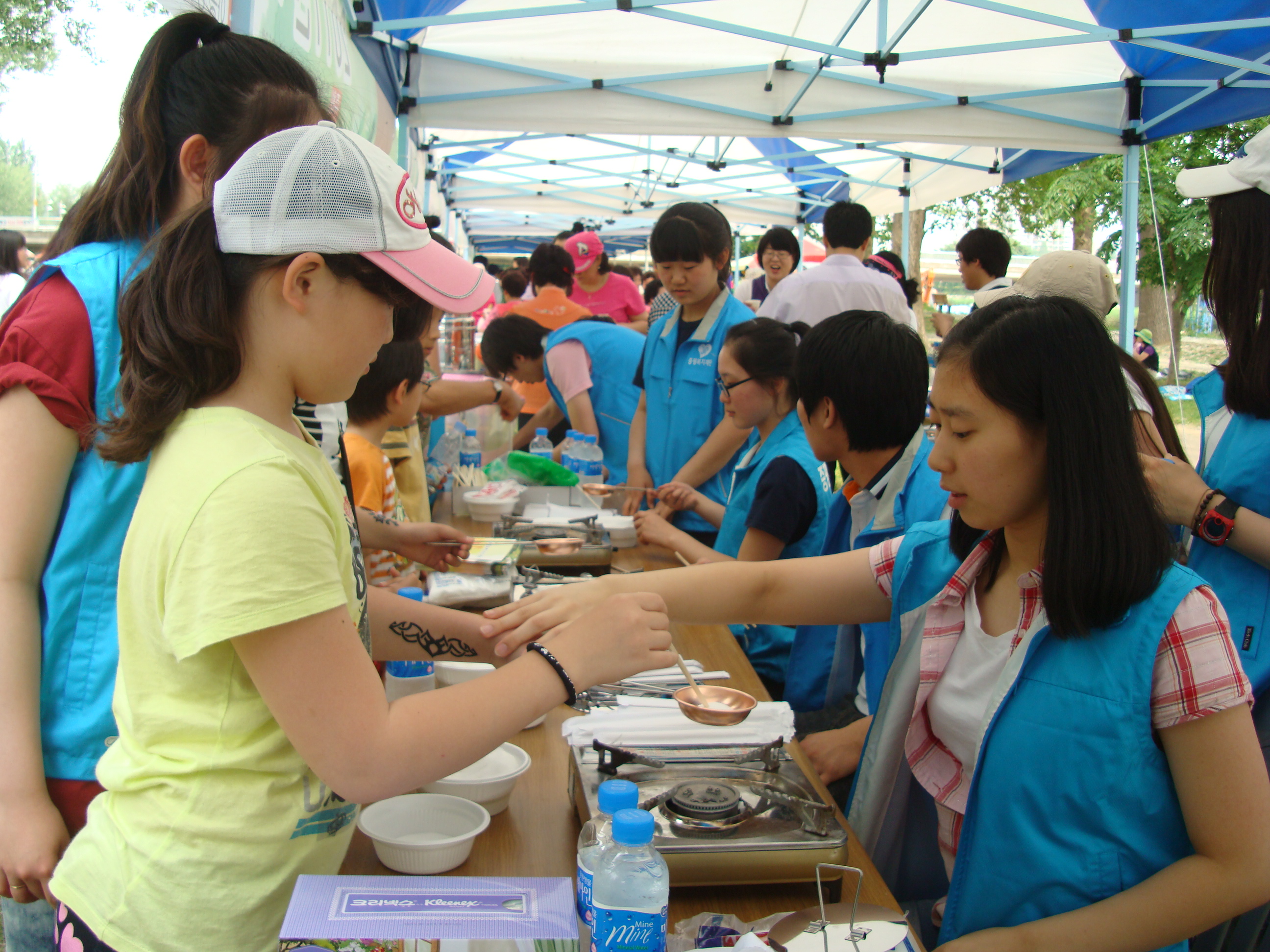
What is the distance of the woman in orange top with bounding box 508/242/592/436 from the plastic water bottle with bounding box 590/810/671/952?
4.48m

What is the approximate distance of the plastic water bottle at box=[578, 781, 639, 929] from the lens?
0.97m

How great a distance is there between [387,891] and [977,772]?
2.85 ft

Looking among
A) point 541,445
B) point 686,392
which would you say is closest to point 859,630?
point 686,392

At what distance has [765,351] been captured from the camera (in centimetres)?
316

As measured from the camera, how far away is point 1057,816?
1.25 metres

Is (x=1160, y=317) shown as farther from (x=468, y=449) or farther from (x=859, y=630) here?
(x=859, y=630)

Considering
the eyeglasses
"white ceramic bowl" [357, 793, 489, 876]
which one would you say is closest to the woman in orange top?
the eyeglasses

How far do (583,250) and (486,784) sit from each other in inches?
229

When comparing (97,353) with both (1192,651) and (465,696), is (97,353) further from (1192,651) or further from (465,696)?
(1192,651)

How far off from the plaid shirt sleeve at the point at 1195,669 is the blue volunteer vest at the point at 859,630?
0.68 m

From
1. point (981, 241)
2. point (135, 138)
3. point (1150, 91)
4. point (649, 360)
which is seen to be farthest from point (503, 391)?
point (1150, 91)

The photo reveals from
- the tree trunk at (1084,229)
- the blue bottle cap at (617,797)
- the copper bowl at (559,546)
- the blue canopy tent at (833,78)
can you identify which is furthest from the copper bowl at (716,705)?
the tree trunk at (1084,229)

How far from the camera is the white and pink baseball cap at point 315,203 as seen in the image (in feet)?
3.21

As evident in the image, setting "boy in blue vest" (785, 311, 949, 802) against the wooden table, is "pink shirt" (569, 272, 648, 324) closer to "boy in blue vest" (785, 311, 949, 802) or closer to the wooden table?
"boy in blue vest" (785, 311, 949, 802)
